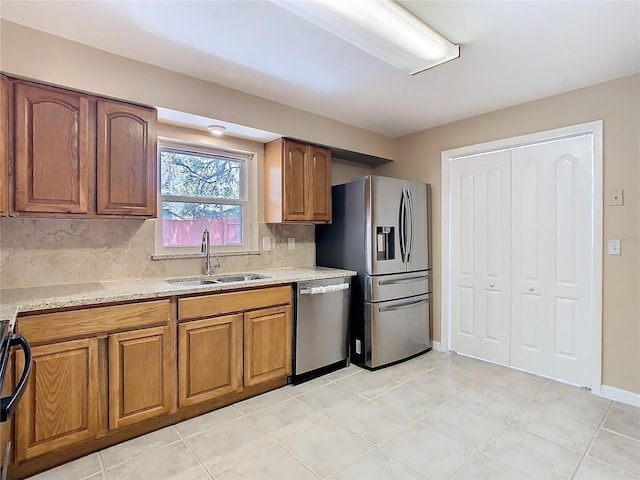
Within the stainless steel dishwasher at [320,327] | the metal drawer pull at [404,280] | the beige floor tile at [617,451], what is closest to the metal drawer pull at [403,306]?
the metal drawer pull at [404,280]

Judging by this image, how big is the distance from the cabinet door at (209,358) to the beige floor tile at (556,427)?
197 cm

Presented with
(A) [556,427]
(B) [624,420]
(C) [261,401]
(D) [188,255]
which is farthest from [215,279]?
(B) [624,420]

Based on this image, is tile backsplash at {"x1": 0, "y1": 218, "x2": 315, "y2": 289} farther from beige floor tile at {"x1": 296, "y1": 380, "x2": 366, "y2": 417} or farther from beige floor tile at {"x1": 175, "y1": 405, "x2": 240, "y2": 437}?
beige floor tile at {"x1": 296, "y1": 380, "x2": 366, "y2": 417}

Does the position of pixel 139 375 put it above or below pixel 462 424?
above

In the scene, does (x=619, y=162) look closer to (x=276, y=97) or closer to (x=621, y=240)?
(x=621, y=240)

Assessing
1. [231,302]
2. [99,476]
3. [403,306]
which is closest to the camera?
[99,476]

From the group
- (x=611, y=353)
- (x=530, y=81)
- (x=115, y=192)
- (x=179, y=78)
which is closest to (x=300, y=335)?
(x=115, y=192)

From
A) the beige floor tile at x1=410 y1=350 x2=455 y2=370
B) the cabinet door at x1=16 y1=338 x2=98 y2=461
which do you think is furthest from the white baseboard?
the cabinet door at x1=16 y1=338 x2=98 y2=461

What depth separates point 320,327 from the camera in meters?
3.09

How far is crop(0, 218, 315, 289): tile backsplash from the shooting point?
2.23 meters

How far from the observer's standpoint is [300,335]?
9.75 feet

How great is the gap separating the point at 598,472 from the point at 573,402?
0.89 m

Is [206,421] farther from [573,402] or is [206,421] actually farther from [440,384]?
[573,402]

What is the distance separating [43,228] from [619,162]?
4.16m
